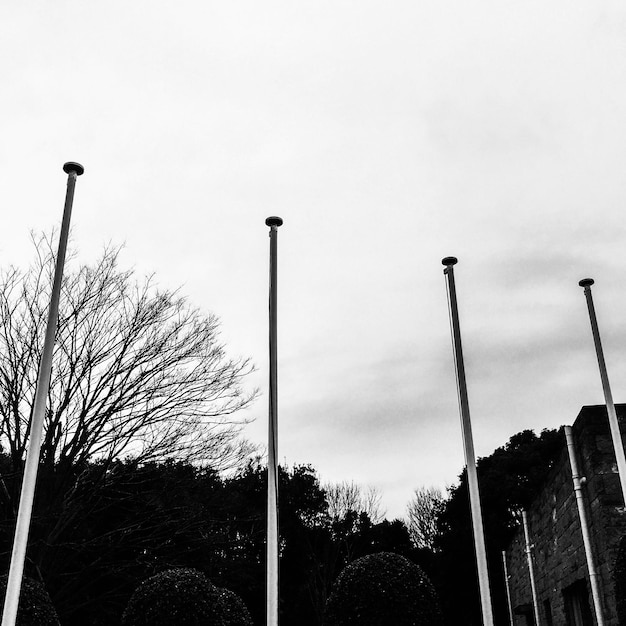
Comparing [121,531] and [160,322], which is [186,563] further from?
[160,322]

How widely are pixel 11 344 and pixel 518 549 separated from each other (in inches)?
561

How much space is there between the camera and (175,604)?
8711 mm

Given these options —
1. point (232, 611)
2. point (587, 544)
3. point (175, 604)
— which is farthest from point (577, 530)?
point (175, 604)

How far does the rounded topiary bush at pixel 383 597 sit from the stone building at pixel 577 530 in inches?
126

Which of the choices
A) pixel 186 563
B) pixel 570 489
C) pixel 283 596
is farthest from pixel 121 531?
pixel 283 596

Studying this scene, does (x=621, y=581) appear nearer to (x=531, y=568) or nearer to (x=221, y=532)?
(x=531, y=568)

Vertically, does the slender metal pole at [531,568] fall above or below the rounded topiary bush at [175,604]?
above

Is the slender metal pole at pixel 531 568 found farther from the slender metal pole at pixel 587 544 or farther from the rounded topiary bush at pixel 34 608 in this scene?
the rounded topiary bush at pixel 34 608

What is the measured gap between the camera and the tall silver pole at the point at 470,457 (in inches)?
306

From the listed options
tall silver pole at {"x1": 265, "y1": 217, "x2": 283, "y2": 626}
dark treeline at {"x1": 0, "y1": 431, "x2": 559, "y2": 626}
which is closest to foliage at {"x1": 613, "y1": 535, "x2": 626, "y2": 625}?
tall silver pole at {"x1": 265, "y1": 217, "x2": 283, "y2": 626}

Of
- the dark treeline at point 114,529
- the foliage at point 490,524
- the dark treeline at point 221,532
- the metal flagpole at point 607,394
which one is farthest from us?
the foliage at point 490,524

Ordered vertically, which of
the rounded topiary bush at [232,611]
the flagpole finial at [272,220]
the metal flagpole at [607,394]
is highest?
the flagpole finial at [272,220]

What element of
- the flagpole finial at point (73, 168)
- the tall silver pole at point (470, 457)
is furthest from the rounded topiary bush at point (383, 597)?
the flagpole finial at point (73, 168)

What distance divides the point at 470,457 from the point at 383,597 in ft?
6.49
